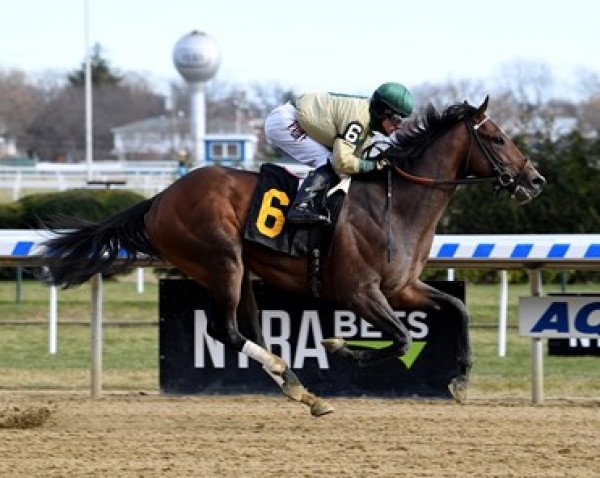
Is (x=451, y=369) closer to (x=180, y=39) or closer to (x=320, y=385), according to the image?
(x=320, y=385)

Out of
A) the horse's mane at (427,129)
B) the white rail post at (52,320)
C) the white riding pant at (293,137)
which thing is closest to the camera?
the horse's mane at (427,129)

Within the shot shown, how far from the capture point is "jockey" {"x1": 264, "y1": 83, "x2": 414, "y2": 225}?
7418 mm

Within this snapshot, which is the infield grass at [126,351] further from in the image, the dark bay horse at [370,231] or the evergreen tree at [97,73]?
the evergreen tree at [97,73]

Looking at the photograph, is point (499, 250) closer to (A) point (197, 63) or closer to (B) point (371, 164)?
(B) point (371, 164)

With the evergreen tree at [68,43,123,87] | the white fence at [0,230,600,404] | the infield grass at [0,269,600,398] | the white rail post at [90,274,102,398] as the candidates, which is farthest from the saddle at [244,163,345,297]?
the evergreen tree at [68,43,123,87]

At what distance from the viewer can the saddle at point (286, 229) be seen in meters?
7.49

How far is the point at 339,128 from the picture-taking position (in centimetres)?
755

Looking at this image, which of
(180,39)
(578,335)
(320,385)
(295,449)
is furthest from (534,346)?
(180,39)

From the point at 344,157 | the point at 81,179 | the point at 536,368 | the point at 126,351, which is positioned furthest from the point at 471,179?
the point at 81,179

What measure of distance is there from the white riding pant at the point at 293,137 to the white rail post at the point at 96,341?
1538mm

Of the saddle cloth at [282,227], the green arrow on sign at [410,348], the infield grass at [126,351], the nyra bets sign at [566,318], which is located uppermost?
the saddle cloth at [282,227]

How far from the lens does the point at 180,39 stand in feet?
202

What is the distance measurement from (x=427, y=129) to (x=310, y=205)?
0.83 metres

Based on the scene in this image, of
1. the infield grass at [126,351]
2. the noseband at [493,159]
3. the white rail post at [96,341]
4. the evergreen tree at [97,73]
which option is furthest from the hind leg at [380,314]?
the evergreen tree at [97,73]
